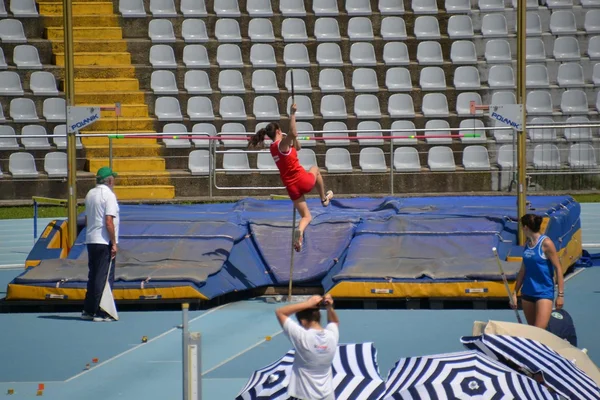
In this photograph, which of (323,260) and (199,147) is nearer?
(323,260)

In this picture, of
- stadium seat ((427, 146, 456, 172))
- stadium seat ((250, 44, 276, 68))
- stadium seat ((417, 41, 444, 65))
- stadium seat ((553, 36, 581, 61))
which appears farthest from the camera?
stadium seat ((553, 36, 581, 61))

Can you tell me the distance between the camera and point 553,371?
7.31 metres

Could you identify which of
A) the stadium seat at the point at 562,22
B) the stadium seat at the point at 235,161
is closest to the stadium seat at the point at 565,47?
the stadium seat at the point at 562,22

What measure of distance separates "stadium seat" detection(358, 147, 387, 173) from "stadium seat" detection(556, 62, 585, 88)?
4702 mm

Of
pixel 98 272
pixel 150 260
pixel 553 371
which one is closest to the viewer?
pixel 553 371

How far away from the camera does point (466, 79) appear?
942 inches

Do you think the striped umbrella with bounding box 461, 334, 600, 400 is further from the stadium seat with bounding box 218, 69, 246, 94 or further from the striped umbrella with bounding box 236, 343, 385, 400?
the stadium seat with bounding box 218, 69, 246, 94

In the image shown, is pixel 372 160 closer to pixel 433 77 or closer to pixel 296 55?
pixel 433 77

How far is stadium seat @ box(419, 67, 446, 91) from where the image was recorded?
23875 mm

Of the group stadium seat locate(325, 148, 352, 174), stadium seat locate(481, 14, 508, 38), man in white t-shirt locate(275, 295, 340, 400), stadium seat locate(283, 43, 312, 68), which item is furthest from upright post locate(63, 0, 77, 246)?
stadium seat locate(481, 14, 508, 38)

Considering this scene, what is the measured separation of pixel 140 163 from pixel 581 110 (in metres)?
9.51

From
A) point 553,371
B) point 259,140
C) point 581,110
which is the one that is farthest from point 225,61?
point 553,371

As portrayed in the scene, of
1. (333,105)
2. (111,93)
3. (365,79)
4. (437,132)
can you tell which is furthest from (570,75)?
(111,93)

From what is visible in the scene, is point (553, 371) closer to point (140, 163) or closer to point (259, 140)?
point (259, 140)
